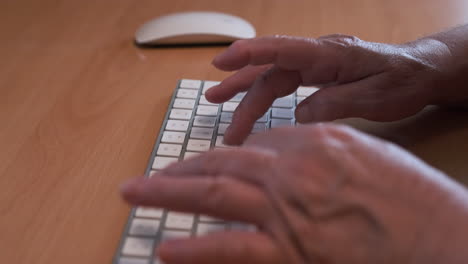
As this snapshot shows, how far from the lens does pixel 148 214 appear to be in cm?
51

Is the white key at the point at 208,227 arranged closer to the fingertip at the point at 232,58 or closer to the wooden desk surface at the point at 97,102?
the wooden desk surface at the point at 97,102

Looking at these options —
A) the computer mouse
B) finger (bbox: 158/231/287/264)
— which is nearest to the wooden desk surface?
the computer mouse

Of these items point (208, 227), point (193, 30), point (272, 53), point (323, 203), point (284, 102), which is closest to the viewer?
point (323, 203)

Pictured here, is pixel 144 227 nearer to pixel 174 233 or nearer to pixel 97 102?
Result: pixel 174 233

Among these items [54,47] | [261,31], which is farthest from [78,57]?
[261,31]

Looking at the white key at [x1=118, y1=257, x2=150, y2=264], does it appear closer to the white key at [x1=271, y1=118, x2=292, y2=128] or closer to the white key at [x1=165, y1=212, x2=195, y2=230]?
the white key at [x1=165, y1=212, x2=195, y2=230]

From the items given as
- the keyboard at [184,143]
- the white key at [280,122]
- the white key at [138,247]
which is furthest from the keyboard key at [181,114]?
the white key at [138,247]

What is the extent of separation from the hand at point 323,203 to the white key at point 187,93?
11.8 inches

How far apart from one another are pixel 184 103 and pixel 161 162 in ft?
0.46

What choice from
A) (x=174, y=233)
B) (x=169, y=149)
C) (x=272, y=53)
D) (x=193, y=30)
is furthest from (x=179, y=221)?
(x=193, y=30)

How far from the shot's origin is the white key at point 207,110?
2.24 ft

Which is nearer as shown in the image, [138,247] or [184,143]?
[138,247]

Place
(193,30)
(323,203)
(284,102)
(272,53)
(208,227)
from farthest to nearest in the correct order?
(193,30), (284,102), (272,53), (208,227), (323,203)

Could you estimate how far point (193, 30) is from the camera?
868mm
